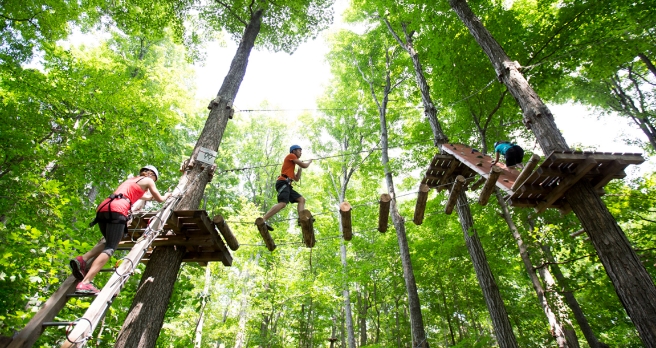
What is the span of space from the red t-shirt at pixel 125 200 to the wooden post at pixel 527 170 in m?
5.11

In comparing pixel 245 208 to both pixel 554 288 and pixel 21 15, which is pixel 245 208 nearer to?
pixel 21 15

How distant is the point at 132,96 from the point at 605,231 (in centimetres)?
1073

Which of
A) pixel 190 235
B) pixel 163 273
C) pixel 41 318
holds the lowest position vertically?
pixel 41 318

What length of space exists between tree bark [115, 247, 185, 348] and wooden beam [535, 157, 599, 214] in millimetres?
5592

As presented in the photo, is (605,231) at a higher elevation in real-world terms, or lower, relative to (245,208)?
lower

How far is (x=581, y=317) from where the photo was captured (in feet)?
32.4

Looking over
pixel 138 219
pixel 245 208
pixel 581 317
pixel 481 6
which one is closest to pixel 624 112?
pixel 581 317

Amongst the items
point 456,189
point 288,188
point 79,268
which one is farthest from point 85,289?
point 456,189

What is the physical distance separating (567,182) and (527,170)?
0.69 metres

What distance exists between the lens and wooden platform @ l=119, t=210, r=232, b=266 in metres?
4.08

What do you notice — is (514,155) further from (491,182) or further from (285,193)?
(285,193)

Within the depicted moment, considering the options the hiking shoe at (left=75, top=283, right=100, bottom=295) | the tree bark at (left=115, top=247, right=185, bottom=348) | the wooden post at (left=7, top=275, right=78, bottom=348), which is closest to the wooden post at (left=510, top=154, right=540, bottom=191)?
the tree bark at (left=115, top=247, right=185, bottom=348)

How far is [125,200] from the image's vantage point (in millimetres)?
3697

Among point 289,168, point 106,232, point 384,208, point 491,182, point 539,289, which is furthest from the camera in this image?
point 539,289
